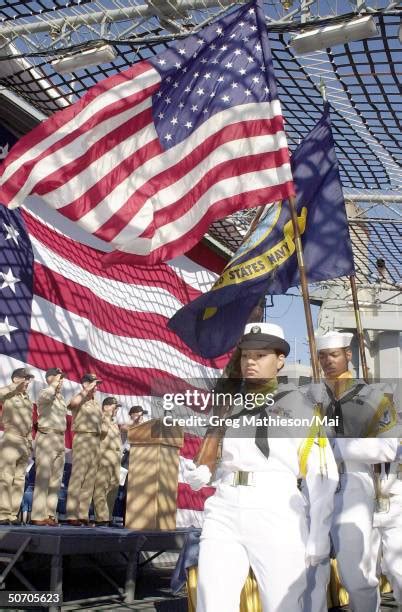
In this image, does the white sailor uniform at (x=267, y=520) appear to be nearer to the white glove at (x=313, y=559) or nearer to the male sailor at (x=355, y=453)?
the white glove at (x=313, y=559)

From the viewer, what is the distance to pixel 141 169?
17.7 ft

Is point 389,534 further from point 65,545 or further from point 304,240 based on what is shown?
point 304,240

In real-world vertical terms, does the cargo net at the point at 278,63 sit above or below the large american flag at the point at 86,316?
above

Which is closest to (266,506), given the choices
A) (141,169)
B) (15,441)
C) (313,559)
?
(313,559)

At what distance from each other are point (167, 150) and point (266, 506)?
311cm

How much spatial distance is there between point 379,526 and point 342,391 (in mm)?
1239

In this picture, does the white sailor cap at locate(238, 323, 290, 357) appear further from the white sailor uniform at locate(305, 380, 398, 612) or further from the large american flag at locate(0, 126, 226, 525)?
the large american flag at locate(0, 126, 226, 525)

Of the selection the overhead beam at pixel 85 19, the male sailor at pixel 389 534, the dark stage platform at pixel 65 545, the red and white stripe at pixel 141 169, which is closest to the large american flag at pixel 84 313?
the overhead beam at pixel 85 19

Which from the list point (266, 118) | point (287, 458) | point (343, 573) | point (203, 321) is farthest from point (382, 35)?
point (287, 458)

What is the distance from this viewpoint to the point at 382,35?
340 inches

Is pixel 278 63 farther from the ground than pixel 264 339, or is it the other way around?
pixel 278 63

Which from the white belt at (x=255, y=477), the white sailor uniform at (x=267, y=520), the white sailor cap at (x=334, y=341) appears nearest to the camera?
the white sailor uniform at (x=267, y=520)

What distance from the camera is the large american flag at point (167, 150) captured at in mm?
5078

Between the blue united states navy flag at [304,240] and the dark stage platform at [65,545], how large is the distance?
1870 millimetres
